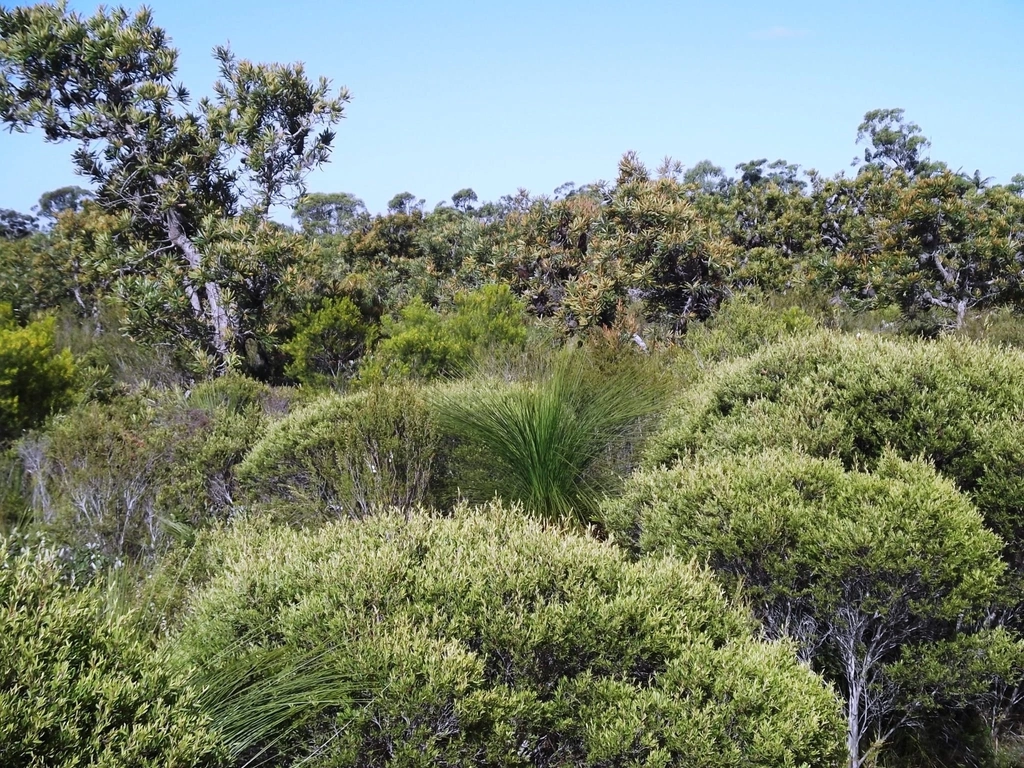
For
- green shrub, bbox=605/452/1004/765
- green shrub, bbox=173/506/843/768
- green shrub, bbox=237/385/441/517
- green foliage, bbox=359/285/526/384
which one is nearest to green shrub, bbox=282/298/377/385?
green foliage, bbox=359/285/526/384

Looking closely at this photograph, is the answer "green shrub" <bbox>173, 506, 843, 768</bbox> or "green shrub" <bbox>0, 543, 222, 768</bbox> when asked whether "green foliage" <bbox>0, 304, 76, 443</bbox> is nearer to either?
"green shrub" <bbox>173, 506, 843, 768</bbox>

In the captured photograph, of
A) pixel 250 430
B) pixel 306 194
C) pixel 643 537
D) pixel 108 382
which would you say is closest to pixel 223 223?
pixel 306 194

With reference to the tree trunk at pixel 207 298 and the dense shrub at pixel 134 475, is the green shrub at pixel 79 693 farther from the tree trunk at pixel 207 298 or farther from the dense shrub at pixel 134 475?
the tree trunk at pixel 207 298

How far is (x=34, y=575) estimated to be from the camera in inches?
82.4

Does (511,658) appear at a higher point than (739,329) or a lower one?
lower

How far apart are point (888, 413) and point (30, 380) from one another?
10.9 meters

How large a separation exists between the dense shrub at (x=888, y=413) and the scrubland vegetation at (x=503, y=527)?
25 millimetres

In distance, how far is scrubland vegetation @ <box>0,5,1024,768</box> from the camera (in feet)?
8.23

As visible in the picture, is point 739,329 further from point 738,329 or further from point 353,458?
point 353,458

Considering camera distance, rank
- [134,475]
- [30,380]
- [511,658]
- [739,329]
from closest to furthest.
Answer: [511,658] → [134,475] → [30,380] → [739,329]

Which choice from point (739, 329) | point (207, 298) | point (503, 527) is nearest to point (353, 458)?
point (503, 527)

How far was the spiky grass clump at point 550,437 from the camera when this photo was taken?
5.66 meters

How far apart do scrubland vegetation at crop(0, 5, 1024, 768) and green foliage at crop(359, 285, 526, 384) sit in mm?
64

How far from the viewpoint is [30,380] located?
10.2 meters
